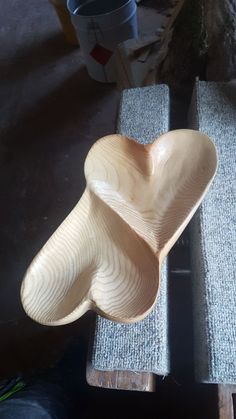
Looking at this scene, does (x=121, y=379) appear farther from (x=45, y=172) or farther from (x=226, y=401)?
(x=45, y=172)

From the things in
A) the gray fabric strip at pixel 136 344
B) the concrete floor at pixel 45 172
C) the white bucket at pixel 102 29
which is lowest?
the concrete floor at pixel 45 172

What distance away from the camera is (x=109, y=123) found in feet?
5.05

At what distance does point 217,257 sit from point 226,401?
9.1 inches

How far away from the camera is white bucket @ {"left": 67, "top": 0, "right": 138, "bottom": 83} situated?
1.43 m

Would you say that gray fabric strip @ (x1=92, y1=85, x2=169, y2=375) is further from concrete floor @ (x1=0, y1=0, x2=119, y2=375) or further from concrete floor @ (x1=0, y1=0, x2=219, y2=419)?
concrete floor @ (x1=0, y1=0, x2=119, y2=375)

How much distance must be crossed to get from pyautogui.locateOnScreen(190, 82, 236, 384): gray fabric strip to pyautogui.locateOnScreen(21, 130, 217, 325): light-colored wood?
13 cm

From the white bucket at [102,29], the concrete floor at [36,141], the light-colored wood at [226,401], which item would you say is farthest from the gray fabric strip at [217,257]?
the white bucket at [102,29]

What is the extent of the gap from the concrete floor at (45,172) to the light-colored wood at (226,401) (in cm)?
5

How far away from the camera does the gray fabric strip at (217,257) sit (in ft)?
1.84

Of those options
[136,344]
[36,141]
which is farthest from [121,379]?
[36,141]

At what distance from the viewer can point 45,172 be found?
1.44m

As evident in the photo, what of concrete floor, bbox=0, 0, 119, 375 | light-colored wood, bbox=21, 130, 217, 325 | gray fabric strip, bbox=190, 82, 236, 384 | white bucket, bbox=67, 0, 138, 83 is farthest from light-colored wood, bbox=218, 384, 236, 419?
white bucket, bbox=67, 0, 138, 83

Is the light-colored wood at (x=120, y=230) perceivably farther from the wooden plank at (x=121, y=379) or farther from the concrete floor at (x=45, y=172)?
the concrete floor at (x=45, y=172)

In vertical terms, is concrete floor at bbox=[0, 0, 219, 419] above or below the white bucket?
below
